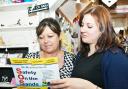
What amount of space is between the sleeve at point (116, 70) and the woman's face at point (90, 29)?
0.61 feet

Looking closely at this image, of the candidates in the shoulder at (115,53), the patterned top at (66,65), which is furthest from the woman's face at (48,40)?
the shoulder at (115,53)

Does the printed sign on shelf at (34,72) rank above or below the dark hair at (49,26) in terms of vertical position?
below

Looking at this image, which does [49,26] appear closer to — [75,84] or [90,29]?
[90,29]

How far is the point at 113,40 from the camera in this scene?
5.42 feet

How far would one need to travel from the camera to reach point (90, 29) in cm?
169

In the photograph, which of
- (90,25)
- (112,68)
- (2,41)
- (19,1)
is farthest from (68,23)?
(112,68)

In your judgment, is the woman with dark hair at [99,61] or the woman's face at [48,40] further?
the woman's face at [48,40]

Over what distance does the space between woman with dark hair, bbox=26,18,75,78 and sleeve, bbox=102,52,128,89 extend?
0.64 meters

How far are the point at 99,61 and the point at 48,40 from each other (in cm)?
68

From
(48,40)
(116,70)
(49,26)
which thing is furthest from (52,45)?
(116,70)

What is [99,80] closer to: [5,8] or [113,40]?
[113,40]

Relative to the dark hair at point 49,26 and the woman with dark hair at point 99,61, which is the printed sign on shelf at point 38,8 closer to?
the dark hair at point 49,26

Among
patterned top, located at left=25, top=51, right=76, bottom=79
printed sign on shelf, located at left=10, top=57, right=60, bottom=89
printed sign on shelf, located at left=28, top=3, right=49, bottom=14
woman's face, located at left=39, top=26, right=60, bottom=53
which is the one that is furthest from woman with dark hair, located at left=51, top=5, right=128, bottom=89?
printed sign on shelf, located at left=28, top=3, right=49, bottom=14

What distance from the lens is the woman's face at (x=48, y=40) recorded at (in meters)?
2.21
